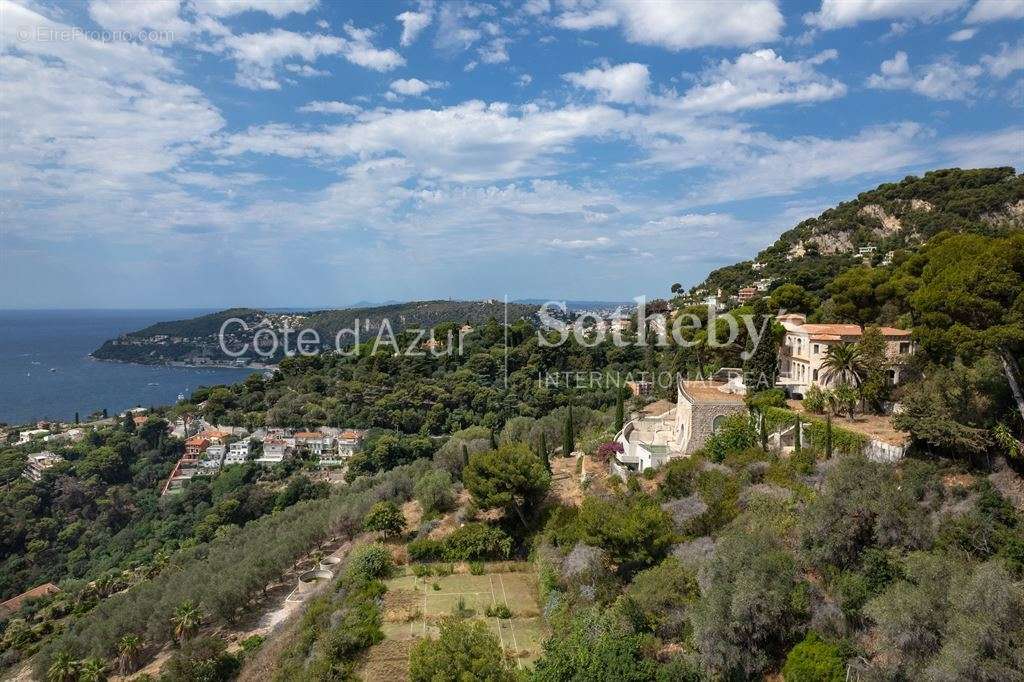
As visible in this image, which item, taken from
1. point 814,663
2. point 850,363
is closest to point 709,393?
point 850,363

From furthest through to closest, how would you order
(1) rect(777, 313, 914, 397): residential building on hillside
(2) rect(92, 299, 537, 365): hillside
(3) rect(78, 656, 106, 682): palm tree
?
(2) rect(92, 299, 537, 365): hillside
(1) rect(777, 313, 914, 397): residential building on hillside
(3) rect(78, 656, 106, 682): palm tree

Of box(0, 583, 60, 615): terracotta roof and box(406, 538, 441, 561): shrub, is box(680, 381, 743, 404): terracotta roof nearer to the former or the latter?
box(406, 538, 441, 561): shrub

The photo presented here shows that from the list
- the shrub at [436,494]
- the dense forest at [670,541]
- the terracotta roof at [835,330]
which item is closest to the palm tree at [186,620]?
the dense forest at [670,541]

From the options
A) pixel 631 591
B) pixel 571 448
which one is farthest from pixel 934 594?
pixel 571 448

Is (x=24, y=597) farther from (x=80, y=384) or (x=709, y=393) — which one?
(x=80, y=384)

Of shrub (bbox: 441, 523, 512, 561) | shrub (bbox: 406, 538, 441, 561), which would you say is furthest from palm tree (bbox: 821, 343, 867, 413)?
shrub (bbox: 406, 538, 441, 561)

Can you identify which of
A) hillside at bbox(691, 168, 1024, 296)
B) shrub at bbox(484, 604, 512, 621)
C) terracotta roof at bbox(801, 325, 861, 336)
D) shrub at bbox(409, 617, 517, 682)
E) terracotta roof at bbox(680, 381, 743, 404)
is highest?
hillside at bbox(691, 168, 1024, 296)

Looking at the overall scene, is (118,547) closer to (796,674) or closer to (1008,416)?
(796,674)
